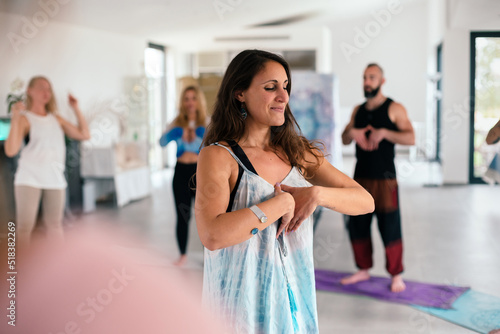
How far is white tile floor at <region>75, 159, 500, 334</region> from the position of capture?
3070mm

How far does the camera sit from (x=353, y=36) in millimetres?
13352

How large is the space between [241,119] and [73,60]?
20.8 ft

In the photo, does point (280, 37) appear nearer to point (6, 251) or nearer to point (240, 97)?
point (6, 251)

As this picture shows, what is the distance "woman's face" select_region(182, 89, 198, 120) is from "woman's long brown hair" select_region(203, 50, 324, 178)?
280 centimetres

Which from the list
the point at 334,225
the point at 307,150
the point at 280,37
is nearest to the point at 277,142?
the point at 307,150

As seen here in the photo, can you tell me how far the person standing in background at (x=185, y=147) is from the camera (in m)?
3.95

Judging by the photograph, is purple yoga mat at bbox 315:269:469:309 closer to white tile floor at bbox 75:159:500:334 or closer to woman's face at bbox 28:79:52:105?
white tile floor at bbox 75:159:500:334

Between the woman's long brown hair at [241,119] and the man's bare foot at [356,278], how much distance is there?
7.91ft

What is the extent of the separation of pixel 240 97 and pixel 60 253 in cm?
377

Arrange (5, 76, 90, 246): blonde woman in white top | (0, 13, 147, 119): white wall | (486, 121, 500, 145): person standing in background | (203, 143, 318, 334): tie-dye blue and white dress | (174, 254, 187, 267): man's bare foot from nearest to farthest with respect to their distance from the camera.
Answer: (203, 143, 318, 334): tie-dye blue and white dress
(486, 121, 500, 145): person standing in background
(5, 76, 90, 246): blonde woman in white top
(174, 254, 187, 267): man's bare foot
(0, 13, 147, 119): white wall

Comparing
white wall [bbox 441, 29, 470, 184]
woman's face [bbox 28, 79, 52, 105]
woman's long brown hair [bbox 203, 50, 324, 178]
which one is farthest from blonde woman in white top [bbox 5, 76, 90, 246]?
white wall [bbox 441, 29, 470, 184]

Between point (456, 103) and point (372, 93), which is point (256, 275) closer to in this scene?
point (372, 93)

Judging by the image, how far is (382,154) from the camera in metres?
3.50

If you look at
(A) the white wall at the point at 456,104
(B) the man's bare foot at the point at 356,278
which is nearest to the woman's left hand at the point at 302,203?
(B) the man's bare foot at the point at 356,278
